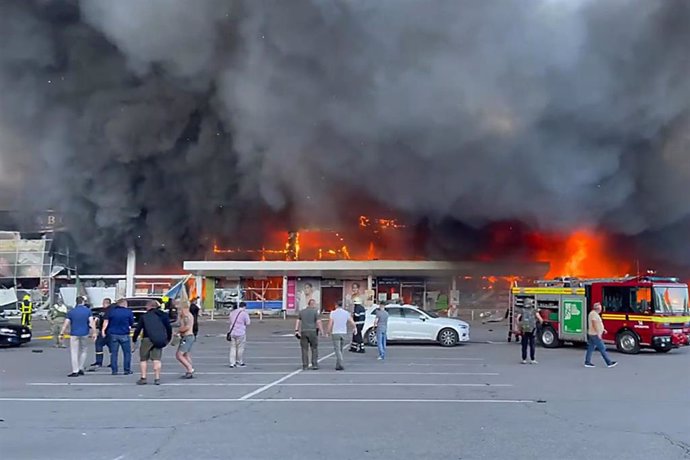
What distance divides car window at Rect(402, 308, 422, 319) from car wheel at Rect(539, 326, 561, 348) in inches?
138

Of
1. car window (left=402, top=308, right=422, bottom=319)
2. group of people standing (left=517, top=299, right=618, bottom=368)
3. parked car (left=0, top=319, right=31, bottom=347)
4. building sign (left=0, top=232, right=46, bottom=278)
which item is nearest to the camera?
group of people standing (left=517, top=299, right=618, bottom=368)

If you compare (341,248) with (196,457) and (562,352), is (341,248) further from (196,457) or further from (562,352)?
(196,457)

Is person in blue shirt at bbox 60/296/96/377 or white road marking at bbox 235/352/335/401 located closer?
white road marking at bbox 235/352/335/401

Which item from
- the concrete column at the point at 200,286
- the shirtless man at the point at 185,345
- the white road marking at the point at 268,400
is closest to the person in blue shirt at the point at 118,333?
the shirtless man at the point at 185,345

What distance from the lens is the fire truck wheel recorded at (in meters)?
18.1

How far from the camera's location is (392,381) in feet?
39.4

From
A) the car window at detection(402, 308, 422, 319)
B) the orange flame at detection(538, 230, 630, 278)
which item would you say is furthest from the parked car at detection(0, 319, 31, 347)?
the orange flame at detection(538, 230, 630, 278)

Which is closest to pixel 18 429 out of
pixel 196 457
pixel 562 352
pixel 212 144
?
pixel 196 457

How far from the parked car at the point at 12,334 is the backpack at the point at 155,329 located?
9897mm

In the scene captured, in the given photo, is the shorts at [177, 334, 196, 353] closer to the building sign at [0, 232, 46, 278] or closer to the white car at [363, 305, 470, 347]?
the white car at [363, 305, 470, 347]

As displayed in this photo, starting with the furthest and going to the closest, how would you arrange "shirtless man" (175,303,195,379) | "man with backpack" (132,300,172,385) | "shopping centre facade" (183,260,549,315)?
"shopping centre facade" (183,260,549,315), "shirtless man" (175,303,195,379), "man with backpack" (132,300,172,385)

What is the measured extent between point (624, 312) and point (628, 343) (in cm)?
81

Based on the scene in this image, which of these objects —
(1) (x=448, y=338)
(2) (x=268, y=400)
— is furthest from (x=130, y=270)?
(2) (x=268, y=400)

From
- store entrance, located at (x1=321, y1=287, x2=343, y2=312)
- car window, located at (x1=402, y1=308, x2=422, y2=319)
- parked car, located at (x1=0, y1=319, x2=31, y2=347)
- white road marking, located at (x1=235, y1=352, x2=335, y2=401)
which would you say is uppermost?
store entrance, located at (x1=321, y1=287, x2=343, y2=312)
